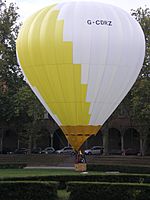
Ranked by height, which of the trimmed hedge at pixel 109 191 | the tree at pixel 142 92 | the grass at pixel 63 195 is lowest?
the grass at pixel 63 195

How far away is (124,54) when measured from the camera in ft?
64.1

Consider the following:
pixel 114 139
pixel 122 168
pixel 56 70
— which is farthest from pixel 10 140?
pixel 56 70

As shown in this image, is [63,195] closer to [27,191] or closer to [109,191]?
[27,191]

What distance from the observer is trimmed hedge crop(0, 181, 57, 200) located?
51.2 ft

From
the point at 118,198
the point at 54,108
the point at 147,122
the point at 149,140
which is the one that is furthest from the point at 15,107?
the point at 118,198

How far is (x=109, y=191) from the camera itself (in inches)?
615

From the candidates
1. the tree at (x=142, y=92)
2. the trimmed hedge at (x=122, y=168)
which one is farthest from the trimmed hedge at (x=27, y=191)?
Answer: the tree at (x=142, y=92)

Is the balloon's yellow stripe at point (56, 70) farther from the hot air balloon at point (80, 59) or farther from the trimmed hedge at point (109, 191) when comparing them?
the trimmed hedge at point (109, 191)

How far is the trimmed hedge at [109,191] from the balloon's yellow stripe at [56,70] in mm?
3853

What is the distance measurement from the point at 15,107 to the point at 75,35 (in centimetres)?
2356

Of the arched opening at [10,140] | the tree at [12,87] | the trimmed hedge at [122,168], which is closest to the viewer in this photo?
the trimmed hedge at [122,168]

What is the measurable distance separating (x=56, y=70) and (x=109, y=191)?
228 inches

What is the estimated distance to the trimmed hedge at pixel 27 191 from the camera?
15.6 m

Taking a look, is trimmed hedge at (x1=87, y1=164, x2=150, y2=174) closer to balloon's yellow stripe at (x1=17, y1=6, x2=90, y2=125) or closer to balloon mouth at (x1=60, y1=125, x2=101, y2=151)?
balloon mouth at (x1=60, y1=125, x2=101, y2=151)
